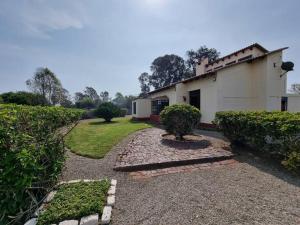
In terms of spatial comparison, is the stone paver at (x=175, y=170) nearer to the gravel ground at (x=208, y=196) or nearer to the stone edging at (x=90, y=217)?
the gravel ground at (x=208, y=196)

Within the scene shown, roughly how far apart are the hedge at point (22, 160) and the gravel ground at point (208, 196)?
59.0 inches

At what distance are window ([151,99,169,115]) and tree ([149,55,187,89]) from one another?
29.7 metres

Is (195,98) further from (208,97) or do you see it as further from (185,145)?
(185,145)

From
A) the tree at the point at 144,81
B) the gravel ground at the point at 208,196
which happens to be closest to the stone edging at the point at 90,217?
the gravel ground at the point at 208,196

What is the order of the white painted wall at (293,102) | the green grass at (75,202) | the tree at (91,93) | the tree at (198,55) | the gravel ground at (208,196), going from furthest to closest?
the tree at (91,93)
the tree at (198,55)
the white painted wall at (293,102)
the gravel ground at (208,196)
the green grass at (75,202)

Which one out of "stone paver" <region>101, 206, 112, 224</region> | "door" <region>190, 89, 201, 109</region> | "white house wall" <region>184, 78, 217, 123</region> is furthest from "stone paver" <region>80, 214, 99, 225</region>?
"door" <region>190, 89, 201, 109</region>

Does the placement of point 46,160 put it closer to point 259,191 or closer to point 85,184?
point 85,184

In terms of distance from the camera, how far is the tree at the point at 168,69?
2039 inches

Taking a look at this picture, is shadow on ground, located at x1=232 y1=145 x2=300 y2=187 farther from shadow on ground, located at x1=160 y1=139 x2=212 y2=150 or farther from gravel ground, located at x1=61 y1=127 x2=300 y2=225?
shadow on ground, located at x1=160 y1=139 x2=212 y2=150

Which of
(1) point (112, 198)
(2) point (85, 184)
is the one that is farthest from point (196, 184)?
(2) point (85, 184)

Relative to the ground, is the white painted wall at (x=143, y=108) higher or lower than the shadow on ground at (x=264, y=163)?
higher

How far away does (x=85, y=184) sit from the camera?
4223 mm

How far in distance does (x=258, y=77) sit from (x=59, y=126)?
13547 millimetres

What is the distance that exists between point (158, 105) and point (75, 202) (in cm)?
1880
